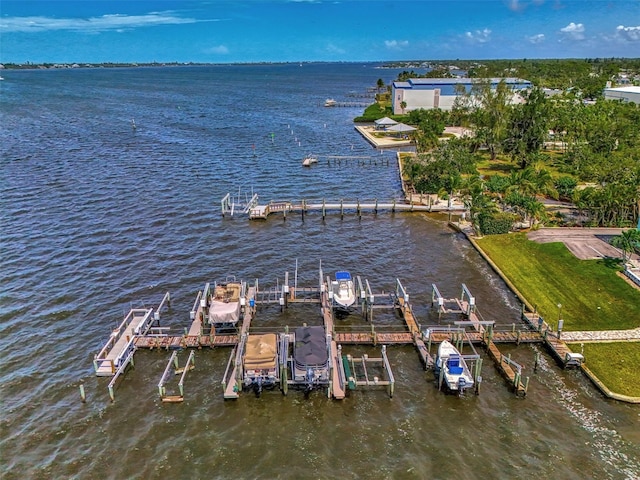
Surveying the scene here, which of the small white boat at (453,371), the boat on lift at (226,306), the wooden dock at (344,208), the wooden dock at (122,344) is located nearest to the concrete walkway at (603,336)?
the small white boat at (453,371)

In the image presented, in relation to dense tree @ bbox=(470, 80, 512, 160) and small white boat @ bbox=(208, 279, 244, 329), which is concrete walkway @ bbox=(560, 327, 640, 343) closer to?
small white boat @ bbox=(208, 279, 244, 329)

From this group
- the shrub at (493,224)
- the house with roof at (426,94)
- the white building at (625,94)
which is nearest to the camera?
the shrub at (493,224)

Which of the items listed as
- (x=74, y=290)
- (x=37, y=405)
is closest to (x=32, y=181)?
(x=74, y=290)

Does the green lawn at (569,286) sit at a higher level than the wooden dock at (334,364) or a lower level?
higher

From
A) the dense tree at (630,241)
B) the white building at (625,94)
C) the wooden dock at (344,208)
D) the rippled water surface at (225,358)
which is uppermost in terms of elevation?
the white building at (625,94)

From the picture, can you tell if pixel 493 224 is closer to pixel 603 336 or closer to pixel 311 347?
pixel 603 336

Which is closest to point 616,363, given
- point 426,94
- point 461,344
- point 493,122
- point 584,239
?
point 461,344

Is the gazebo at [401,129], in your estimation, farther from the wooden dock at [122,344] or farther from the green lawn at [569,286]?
the wooden dock at [122,344]

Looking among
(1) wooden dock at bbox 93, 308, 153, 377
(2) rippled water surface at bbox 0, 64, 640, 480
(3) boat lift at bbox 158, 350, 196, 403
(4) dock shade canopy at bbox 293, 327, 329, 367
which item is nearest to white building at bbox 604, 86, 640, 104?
(2) rippled water surface at bbox 0, 64, 640, 480
